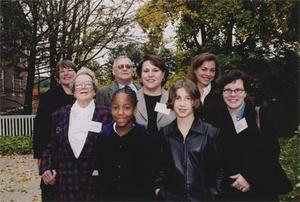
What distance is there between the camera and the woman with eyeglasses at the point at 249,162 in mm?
3523

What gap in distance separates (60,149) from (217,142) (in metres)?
1.36

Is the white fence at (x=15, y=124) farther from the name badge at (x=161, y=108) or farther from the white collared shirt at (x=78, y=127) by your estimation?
the name badge at (x=161, y=108)

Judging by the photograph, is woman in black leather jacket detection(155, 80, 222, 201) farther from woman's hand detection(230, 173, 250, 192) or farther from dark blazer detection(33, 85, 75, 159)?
dark blazer detection(33, 85, 75, 159)

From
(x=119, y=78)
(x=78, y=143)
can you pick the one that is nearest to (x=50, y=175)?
(x=78, y=143)

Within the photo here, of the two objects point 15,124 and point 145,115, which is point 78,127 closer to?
point 145,115

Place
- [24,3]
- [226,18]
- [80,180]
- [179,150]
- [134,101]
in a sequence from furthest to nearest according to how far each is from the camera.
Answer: [226,18]
[24,3]
[80,180]
[134,101]
[179,150]

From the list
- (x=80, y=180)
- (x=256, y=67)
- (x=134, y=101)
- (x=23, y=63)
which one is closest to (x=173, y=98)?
(x=134, y=101)

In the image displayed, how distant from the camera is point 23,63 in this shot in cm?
1967

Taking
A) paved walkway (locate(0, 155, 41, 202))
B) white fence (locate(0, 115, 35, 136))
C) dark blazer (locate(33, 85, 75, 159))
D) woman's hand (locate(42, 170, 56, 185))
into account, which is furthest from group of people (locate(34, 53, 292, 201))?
white fence (locate(0, 115, 35, 136))

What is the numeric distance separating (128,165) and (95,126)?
1.76 feet

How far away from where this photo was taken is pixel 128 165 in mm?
3557

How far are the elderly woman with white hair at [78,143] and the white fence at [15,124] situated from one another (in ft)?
52.7

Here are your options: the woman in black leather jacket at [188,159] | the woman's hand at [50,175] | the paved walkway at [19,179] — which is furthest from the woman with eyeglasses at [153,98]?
the paved walkway at [19,179]

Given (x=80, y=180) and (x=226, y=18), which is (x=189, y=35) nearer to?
(x=226, y=18)
